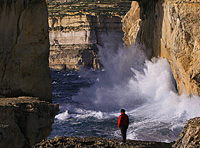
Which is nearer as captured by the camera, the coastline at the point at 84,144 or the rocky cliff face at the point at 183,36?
the coastline at the point at 84,144

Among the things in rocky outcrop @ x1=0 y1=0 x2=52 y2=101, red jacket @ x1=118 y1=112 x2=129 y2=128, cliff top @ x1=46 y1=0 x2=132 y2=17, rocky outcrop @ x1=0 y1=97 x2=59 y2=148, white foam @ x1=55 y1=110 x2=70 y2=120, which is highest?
cliff top @ x1=46 y1=0 x2=132 y2=17

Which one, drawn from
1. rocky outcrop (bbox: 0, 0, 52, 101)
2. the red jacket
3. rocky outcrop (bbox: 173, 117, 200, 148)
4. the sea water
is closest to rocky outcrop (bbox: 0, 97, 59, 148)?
rocky outcrop (bbox: 0, 0, 52, 101)

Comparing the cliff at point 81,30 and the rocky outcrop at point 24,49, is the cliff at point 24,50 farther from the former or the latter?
A: the cliff at point 81,30

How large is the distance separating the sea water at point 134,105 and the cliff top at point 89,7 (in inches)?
1512

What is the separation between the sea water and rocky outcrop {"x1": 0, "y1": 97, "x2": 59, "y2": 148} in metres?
3.32

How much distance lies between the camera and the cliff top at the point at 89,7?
6582 cm

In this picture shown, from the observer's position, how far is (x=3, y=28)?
398 inches

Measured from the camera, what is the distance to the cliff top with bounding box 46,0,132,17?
6582 centimetres

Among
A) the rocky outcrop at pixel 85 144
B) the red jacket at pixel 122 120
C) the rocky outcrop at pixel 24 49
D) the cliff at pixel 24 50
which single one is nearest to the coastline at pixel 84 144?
the rocky outcrop at pixel 85 144

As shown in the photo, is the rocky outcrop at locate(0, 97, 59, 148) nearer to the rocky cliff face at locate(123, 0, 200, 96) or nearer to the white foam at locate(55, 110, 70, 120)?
the rocky cliff face at locate(123, 0, 200, 96)

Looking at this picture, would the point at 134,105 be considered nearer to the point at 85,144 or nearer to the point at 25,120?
the point at 25,120

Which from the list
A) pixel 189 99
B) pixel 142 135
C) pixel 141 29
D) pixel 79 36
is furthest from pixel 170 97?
pixel 79 36

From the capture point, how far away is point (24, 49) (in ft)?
33.8

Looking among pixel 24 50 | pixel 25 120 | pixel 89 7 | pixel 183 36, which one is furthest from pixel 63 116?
pixel 89 7
